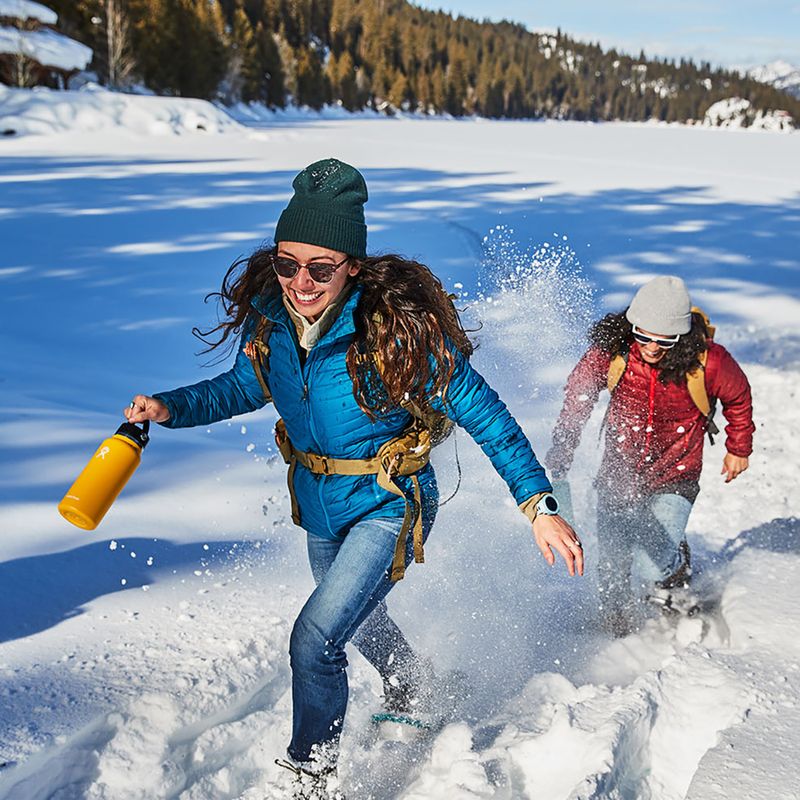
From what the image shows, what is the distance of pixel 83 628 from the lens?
272 centimetres

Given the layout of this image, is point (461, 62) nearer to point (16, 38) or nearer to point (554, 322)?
point (16, 38)

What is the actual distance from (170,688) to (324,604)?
2.64ft

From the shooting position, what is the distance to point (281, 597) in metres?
3.16

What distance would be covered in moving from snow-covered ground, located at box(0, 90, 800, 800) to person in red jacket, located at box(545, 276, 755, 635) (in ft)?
0.79

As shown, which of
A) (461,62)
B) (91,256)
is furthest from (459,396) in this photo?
(461,62)

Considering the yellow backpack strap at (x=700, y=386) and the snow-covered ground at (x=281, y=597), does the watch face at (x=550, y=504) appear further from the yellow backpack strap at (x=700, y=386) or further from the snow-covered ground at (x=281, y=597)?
the yellow backpack strap at (x=700, y=386)

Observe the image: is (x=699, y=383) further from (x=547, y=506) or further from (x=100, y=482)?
(x=100, y=482)

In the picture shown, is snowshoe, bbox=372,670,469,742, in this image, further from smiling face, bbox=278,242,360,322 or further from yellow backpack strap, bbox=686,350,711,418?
yellow backpack strap, bbox=686,350,711,418

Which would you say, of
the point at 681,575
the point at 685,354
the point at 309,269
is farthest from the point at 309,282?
the point at 681,575

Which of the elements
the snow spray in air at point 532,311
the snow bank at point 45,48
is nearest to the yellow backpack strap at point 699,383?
the snow spray in air at point 532,311

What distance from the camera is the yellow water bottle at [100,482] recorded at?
1.98m

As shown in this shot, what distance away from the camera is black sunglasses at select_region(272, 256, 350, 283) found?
201cm

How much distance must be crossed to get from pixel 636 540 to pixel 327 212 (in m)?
2.19

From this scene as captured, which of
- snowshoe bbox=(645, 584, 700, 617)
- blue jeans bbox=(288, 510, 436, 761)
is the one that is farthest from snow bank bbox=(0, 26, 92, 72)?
blue jeans bbox=(288, 510, 436, 761)
